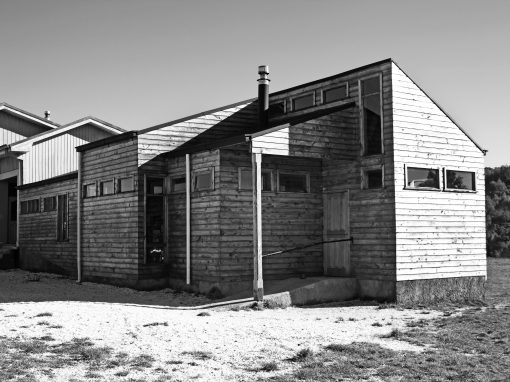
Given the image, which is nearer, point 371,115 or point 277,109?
point 371,115

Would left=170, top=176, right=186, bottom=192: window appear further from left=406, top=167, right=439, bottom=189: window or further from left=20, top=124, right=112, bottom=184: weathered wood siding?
left=20, top=124, right=112, bottom=184: weathered wood siding

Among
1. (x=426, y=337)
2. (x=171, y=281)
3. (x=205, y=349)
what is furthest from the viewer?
(x=171, y=281)

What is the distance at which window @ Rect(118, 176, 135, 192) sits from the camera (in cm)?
1934

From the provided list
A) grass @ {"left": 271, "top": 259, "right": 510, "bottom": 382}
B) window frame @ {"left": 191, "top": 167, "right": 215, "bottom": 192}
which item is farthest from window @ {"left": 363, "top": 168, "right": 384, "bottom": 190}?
grass @ {"left": 271, "top": 259, "right": 510, "bottom": 382}

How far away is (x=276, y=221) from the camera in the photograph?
18.3 m

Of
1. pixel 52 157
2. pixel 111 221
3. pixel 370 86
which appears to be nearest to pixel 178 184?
pixel 111 221

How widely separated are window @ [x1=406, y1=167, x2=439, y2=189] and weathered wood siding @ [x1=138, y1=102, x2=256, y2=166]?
20.3 feet

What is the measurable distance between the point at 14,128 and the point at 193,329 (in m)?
22.9

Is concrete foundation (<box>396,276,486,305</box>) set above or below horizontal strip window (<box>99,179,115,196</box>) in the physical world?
below

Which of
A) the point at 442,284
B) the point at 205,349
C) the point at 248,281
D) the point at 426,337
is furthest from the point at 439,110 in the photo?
the point at 205,349

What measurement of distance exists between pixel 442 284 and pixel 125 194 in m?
9.43

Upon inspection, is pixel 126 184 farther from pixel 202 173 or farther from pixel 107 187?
pixel 202 173

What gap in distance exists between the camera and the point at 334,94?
62.4 ft

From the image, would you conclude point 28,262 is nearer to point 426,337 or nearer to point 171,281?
point 171,281
